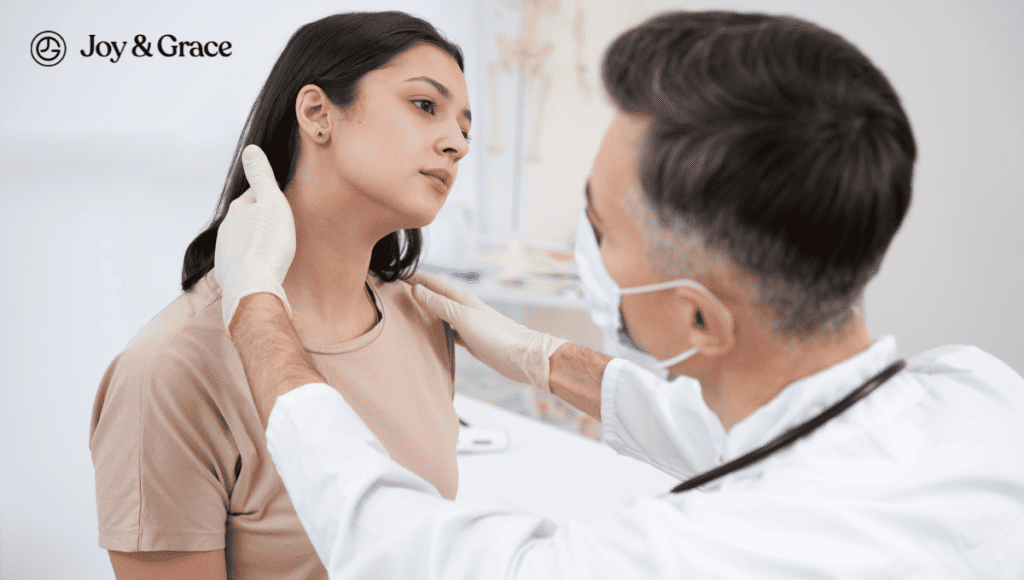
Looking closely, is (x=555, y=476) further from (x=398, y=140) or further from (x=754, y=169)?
(x=754, y=169)

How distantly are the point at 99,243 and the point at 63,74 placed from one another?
31 centimetres

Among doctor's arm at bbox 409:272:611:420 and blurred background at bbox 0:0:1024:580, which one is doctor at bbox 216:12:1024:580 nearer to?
blurred background at bbox 0:0:1024:580

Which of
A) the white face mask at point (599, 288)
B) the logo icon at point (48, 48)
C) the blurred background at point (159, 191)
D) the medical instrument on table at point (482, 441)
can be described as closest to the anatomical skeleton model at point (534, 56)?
the blurred background at point (159, 191)

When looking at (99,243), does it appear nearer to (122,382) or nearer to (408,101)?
(122,382)

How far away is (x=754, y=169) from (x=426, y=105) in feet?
1.85

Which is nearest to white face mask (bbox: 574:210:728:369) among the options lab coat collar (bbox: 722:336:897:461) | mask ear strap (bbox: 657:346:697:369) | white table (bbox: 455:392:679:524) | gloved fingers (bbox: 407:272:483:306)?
A: mask ear strap (bbox: 657:346:697:369)

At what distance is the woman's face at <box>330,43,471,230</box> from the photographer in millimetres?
950

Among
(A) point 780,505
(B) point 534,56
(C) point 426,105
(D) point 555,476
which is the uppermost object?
(B) point 534,56

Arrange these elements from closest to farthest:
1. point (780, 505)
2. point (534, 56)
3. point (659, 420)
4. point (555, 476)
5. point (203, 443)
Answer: point (780, 505) < point (203, 443) < point (659, 420) < point (555, 476) < point (534, 56)

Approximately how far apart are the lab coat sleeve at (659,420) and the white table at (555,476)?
279 millimetres

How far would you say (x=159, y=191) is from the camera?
4.08 ft

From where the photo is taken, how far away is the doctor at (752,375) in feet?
2.01

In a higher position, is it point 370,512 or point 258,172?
point 258,172

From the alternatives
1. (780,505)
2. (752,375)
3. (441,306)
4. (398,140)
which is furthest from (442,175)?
(780,505)
